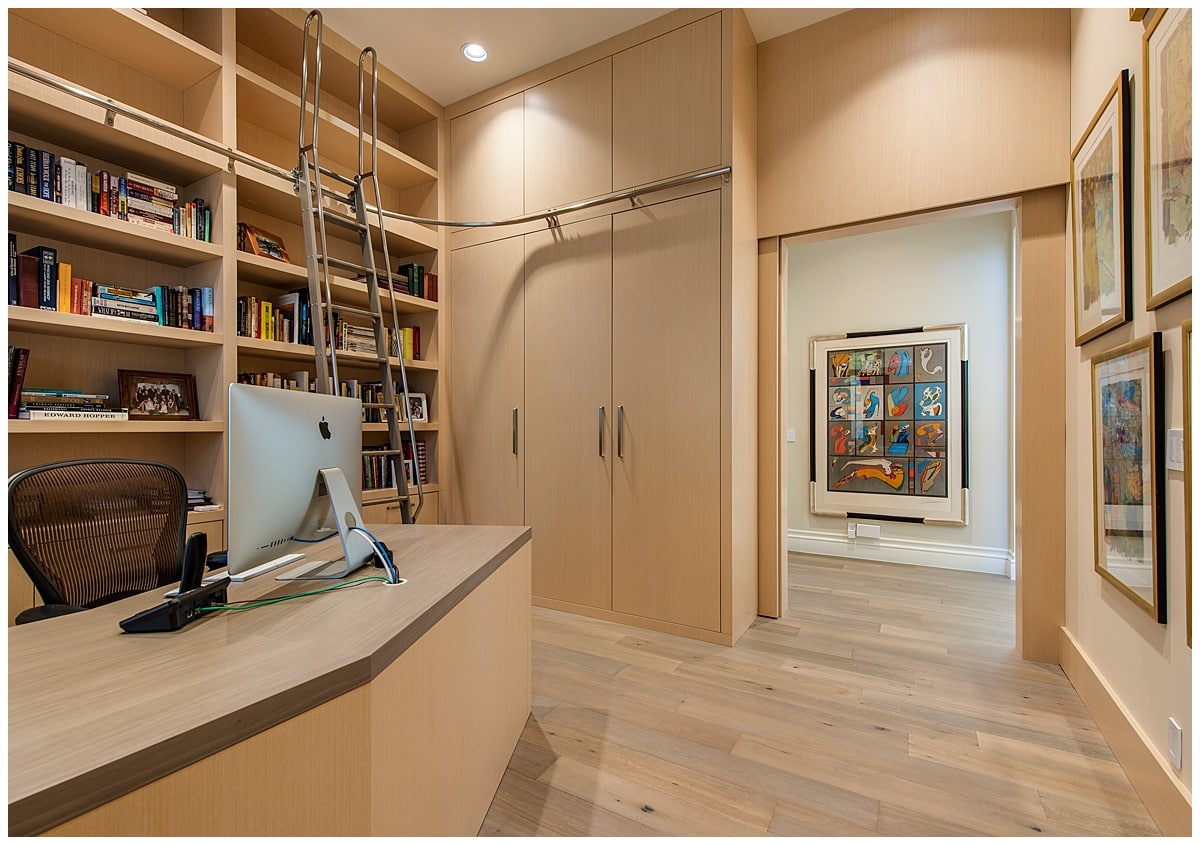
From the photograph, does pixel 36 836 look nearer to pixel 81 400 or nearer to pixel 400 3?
pixel 81 400

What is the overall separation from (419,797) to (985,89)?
3.50m

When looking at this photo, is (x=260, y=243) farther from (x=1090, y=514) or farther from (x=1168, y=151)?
(x=1090, y=514)

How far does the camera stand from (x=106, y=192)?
238 centimetres

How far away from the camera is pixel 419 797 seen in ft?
3.83

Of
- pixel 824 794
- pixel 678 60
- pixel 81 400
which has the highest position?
pixel 678 60

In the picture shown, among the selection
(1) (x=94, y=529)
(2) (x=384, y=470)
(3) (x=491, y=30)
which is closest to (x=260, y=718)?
(1) (x=94, y=529)

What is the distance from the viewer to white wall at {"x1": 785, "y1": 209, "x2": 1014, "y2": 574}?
165 inches

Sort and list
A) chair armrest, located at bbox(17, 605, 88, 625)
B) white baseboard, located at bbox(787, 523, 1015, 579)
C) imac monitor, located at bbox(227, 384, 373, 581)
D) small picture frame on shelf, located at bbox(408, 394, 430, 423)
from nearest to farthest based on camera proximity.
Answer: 1. imac monitor, located at bbox(227, 384, 373, 581)
2. chair armrest, located at bbox(17, 605, 88, 625)
3. small picture frame on shelf, located at bbox(408, 394, 430, 423)
4. white baseboard, located at bbox(787, 523, 1015, 579)

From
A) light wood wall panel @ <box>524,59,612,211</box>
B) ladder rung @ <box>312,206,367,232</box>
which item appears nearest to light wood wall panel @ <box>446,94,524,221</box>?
light wood wall panel @ <box>524,59,612,211</box>

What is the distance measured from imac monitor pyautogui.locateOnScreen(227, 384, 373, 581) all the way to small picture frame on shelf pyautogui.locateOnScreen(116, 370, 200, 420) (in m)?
1.52

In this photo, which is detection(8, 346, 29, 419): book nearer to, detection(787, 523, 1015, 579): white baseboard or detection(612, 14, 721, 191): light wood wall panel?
detection(612, 14, 721, 191): light wood wall panel

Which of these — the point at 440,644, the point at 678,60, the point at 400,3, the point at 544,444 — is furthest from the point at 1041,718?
the point at 400,3

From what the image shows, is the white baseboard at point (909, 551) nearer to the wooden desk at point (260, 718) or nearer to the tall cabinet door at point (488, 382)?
the tall cabinet door at point (488, 382)

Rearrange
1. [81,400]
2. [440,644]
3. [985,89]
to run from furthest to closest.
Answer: [985,89], [81,400], [440,644]
